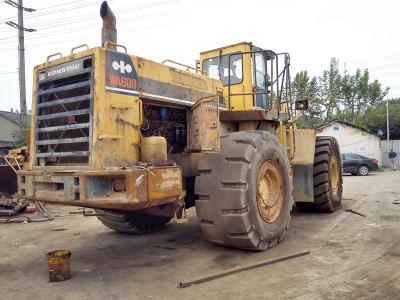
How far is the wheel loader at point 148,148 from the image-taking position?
5039mm

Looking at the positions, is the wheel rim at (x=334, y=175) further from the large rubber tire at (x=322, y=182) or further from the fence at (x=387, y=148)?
the fence at (x=387, y=148)

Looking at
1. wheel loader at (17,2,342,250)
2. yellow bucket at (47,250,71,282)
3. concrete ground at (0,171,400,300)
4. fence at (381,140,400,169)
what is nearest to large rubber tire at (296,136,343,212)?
concrete ground at (0,171,400,300)

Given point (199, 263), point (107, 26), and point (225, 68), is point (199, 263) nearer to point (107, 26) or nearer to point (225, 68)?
point (107, 26)

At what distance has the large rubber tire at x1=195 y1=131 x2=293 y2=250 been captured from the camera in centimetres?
558

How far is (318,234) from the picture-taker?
7.31 metres

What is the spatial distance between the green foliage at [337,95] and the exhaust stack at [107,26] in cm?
3447

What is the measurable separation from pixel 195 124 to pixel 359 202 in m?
6.99

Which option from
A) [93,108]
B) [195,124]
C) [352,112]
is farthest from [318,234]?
[352,112]

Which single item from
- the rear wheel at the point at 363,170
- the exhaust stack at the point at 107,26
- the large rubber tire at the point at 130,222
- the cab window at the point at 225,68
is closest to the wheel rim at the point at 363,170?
the rear wheel at the point at 363,170

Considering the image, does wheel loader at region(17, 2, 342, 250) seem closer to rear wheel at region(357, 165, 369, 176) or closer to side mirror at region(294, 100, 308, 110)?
side mirror at region(294, 100, 308, 110)

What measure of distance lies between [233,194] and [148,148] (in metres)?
1.27

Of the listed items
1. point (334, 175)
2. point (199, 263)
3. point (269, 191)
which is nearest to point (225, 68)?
point (269, 191)

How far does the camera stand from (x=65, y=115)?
18.0ft

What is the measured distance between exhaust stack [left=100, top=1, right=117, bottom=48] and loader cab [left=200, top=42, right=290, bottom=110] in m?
2.38
